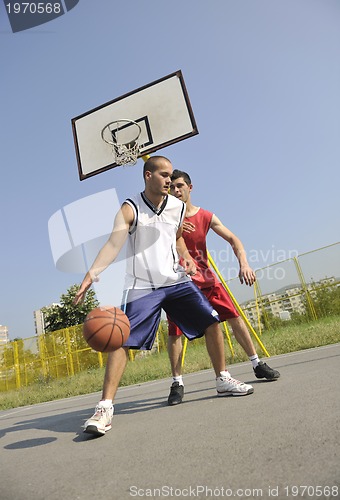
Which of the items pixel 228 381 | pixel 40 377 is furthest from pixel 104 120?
pixel 40 377

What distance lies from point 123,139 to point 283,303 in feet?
34.6

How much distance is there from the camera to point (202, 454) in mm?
1611

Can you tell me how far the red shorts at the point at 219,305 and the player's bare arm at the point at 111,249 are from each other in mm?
1112

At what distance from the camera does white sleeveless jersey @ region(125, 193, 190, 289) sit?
3064mm

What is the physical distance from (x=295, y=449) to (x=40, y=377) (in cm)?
1772

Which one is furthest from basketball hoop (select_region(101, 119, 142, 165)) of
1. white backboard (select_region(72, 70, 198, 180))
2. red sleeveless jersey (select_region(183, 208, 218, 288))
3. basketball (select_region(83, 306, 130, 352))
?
basketball (select_region(83, 306, 130, 352))

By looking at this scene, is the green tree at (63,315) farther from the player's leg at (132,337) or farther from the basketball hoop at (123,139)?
the player's leg at (132,337)

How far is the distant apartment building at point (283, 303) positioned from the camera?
14.2 m

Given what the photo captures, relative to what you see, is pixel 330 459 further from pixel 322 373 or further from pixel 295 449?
pixel 322 373

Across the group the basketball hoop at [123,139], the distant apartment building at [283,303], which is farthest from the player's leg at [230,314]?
the distant apartment building at [283,303]

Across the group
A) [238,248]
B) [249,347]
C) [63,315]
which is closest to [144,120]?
[238,248]

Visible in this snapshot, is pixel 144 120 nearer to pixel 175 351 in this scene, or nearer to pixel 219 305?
pixel 219 305

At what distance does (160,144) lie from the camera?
254 inches

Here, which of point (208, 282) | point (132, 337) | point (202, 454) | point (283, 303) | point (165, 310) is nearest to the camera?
point (202, 454)
